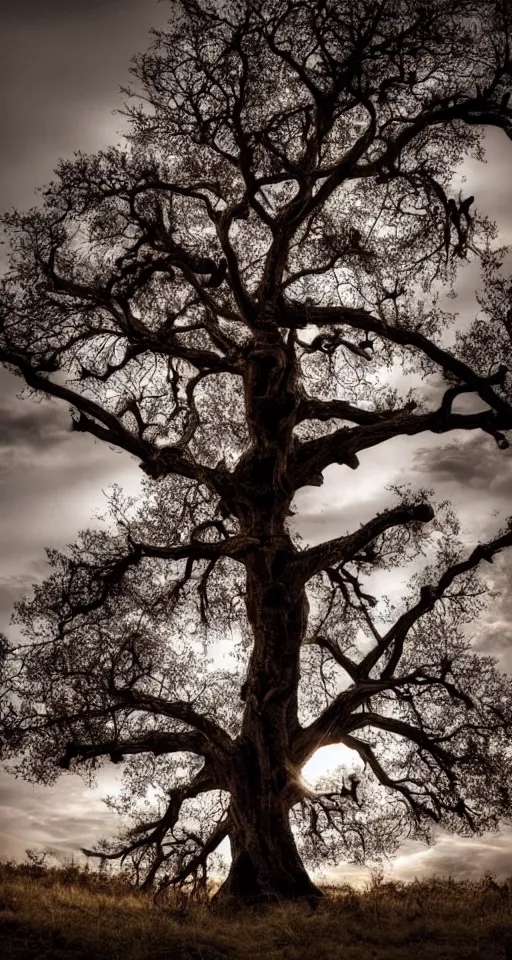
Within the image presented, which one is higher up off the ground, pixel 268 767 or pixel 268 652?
pixel 268 652

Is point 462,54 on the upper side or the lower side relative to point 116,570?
upper

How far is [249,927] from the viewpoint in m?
A: 11.4

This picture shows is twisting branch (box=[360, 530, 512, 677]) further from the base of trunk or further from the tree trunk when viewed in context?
the base of trunk

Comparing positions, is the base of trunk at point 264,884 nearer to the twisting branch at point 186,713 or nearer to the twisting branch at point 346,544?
the twisting branch at point 186,713

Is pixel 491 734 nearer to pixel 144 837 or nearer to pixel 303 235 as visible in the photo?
pixel 144 837

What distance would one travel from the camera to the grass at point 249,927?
9.50 m

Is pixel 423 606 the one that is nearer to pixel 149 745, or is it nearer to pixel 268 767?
pixel 268 767

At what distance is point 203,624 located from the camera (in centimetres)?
1841

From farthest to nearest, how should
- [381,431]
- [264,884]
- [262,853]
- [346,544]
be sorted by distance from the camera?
[381,431] → [346,544] → [262,853] → [264,884]

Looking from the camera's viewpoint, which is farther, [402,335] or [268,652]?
[402,335]

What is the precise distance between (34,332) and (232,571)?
21.7 feet

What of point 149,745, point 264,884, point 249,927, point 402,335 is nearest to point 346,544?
point 402,335

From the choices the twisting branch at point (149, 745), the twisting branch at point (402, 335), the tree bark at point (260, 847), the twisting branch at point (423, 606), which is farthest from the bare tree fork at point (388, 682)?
the twisting branch at point (402, 335)

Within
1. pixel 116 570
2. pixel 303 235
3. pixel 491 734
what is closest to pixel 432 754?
pixel 491 734
